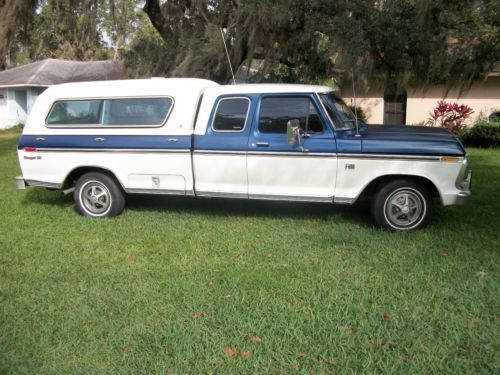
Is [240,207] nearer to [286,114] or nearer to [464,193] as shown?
[286,114]

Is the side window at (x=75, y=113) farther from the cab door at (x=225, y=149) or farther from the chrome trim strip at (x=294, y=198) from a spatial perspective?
the chrome trim strip at (x=294, y=198)

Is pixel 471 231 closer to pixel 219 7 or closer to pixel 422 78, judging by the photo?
pixel 422 78

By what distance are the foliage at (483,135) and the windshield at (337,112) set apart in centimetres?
1004

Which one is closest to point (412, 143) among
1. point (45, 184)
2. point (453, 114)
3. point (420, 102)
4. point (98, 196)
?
point (98, 196)

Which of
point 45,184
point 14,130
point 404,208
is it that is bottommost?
point 14,130

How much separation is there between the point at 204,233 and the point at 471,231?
3.46 meters

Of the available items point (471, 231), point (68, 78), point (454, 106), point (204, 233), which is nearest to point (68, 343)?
point (204, 233)

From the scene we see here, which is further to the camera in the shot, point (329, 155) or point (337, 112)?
point (337, 112)

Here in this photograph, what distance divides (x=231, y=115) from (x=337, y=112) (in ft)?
4.65

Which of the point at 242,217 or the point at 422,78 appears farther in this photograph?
the point at 422,78

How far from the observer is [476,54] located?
10.0 metres

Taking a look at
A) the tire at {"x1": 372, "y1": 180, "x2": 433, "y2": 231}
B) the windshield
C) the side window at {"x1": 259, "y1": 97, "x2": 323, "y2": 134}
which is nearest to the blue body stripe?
the side window at {"x1": 259, "y1": 97, "x2": 323, "y2": 134}

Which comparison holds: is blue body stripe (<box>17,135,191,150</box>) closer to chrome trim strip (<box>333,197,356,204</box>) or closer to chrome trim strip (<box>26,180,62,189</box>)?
chrome trim strip (<box>26,180,62,189</box>)

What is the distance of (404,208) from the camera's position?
20.4 ft
